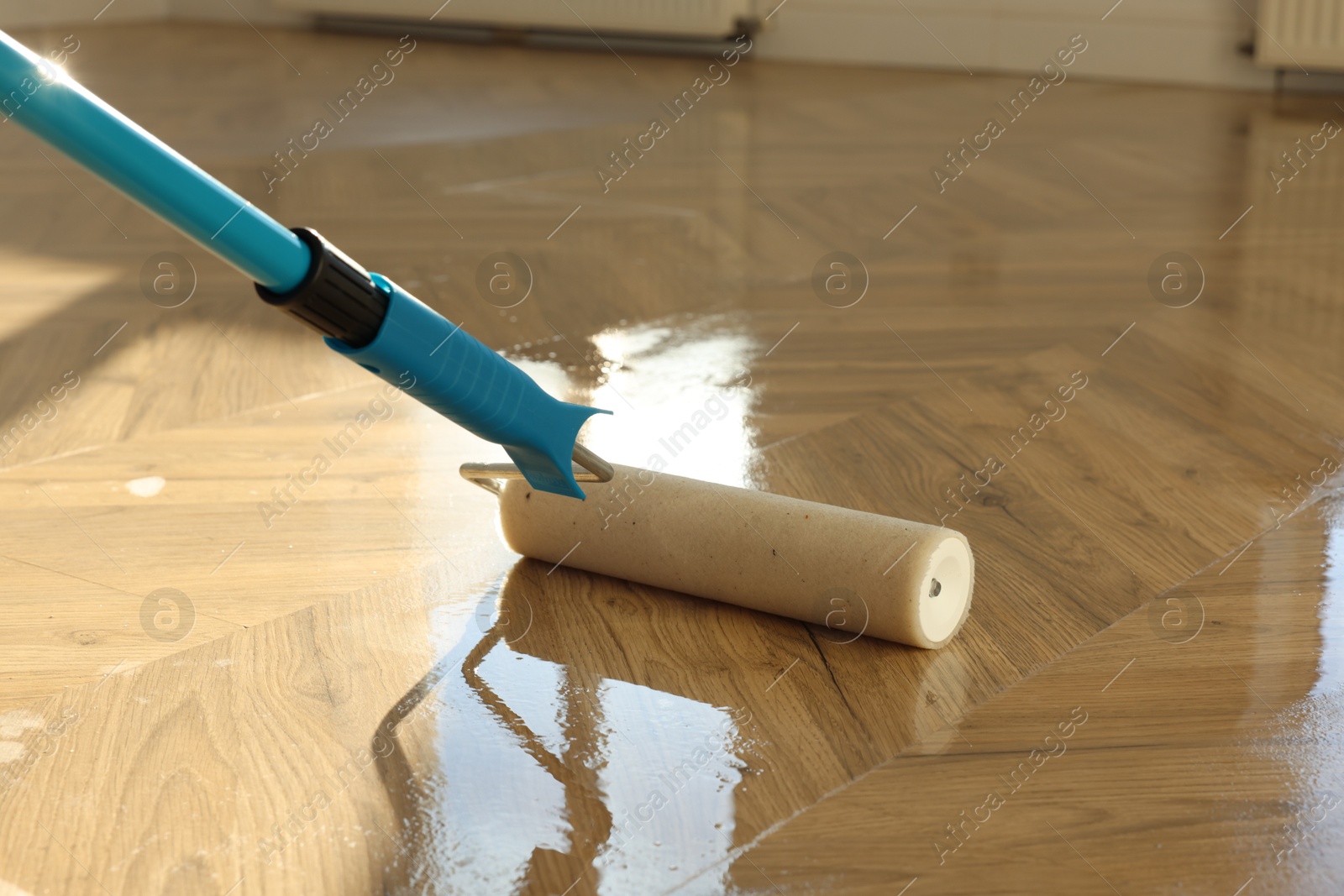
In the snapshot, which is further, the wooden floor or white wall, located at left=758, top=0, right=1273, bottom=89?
white wall, located at left=758, top=0, right=1273, bottom=89

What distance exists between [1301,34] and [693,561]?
3564 mm

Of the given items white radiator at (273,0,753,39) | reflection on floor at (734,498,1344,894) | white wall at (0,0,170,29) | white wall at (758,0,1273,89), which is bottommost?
reflection on floor at (734,498,1344,894)

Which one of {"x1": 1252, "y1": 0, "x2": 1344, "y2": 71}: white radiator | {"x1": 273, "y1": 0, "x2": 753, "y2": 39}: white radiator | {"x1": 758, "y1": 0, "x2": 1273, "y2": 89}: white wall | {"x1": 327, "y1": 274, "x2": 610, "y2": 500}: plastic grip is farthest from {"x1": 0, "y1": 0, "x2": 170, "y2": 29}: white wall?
{"x1": 327, "y1": 274, "x2": 610, "y2": 500}: plastic grip

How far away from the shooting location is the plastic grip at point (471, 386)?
81 centimetres

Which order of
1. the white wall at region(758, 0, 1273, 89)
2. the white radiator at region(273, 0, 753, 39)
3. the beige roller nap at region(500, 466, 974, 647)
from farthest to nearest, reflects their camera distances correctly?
the white radiator at region(273, 0, 753, 39)
the white wall at region(758, 0, 1273, 89)
the beige roller nap at region(500, 466, 974, 647)

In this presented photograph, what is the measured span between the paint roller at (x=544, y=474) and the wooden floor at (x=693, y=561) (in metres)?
0.04

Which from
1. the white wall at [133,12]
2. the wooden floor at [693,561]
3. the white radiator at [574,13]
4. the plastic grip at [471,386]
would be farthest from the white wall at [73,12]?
the plastic grip at [471,386]

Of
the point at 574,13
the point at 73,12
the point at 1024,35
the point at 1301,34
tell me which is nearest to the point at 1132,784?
the point at 1301,34

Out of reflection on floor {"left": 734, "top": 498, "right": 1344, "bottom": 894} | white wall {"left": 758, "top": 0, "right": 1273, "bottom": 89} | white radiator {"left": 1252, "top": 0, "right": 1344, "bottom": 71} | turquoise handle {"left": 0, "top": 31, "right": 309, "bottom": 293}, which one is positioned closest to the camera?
turquoise handle {"left": 0, "top": 31, "right": 309, "bottom": 293}

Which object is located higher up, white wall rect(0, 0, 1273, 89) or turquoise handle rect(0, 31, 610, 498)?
white wall rect(0, 0, 1273, 89)

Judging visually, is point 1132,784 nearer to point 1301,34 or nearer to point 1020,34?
point 1301,34

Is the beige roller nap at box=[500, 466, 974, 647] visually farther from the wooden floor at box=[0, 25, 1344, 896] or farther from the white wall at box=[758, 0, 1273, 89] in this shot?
the white wall at box=[758, 0, 1273, 89]

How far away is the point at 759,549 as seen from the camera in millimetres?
1054

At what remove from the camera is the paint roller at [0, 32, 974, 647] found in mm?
673
